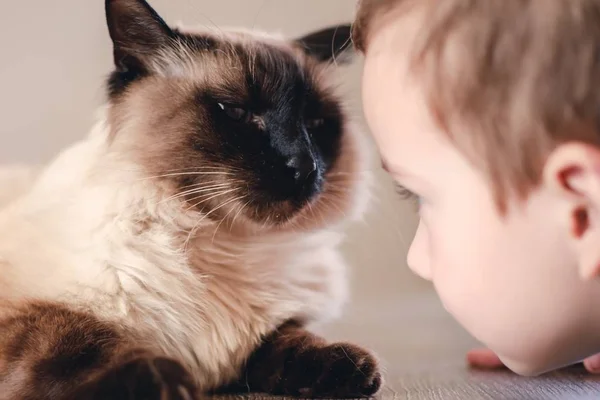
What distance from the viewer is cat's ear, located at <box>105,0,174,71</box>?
3.45 ft

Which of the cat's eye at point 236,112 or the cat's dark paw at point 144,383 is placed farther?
the cat's eye at point 236,112

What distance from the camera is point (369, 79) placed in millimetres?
804

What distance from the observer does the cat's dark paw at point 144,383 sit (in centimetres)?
66

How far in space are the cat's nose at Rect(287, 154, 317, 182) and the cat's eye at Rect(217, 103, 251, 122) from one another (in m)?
0.12

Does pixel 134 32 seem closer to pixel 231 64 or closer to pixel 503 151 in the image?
pixel 231 64

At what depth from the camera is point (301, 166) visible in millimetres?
1029

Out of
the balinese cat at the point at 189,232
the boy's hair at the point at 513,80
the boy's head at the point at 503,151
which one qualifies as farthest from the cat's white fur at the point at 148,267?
the boy's hair at the point at 513,80

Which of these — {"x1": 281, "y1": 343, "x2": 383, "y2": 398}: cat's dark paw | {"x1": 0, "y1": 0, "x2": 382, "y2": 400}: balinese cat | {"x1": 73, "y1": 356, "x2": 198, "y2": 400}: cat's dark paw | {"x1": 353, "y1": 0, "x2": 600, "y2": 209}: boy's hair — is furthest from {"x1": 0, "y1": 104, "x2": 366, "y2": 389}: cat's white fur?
{"x1": 353, "y1": 0, "x2": 600, "y2": 209}: boy's hair

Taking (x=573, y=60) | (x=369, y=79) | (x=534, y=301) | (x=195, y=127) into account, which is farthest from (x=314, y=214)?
(x=573, y=60)

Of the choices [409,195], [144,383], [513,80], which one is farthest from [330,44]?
[144,383]

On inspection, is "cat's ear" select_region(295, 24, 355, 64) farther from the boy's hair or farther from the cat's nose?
the boy's hair

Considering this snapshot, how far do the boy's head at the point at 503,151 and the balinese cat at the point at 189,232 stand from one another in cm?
25

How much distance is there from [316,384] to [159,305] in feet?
0.83

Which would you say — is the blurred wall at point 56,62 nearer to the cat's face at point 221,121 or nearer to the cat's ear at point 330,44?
the cat's ear at point 330,44
